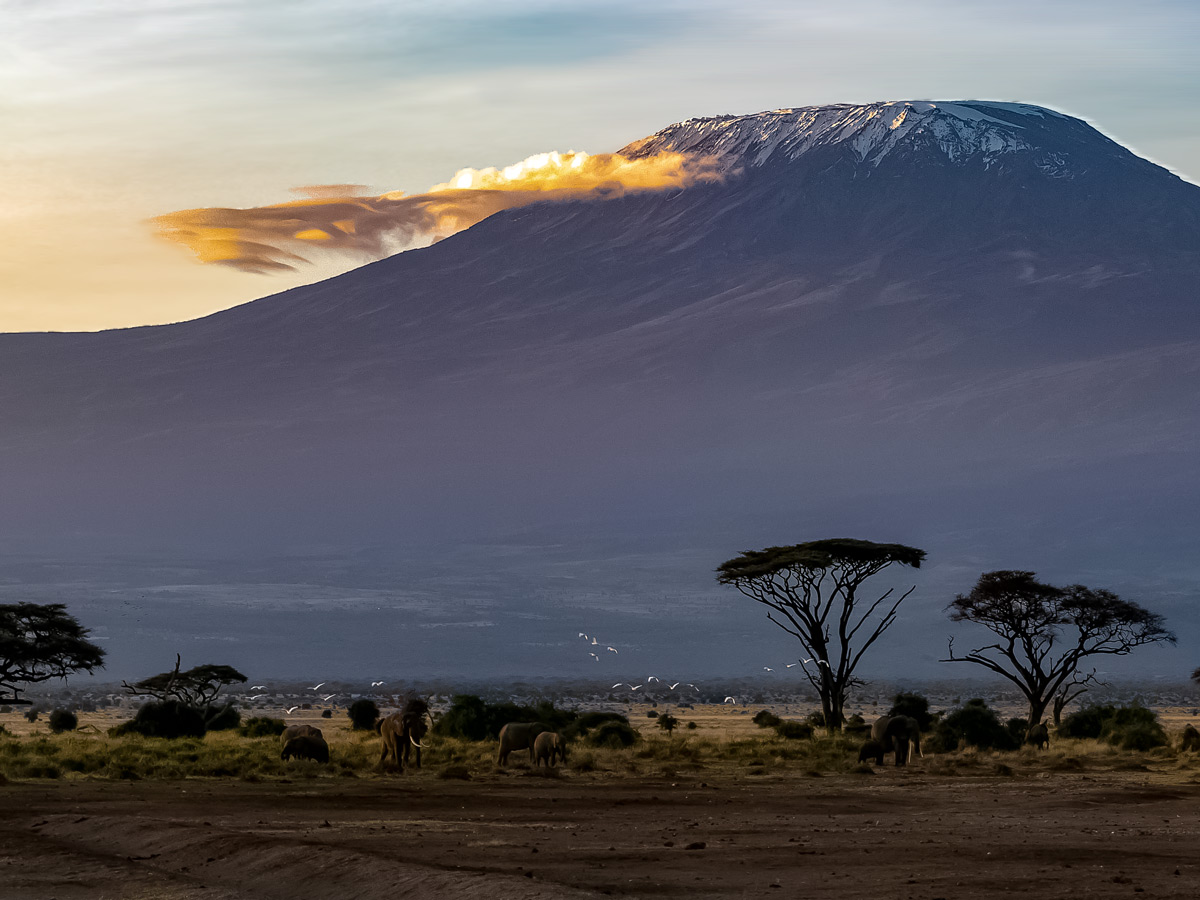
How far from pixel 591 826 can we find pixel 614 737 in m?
23.0

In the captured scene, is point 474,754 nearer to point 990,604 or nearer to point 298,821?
point 298,821

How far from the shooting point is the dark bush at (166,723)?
172 feet

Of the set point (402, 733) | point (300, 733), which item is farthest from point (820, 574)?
point (300, 733)

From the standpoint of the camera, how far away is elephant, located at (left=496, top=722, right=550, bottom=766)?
1540 inches

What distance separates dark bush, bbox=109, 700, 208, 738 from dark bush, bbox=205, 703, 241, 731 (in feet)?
9.07

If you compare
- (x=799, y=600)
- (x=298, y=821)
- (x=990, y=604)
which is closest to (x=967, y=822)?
(x=298, y=821)

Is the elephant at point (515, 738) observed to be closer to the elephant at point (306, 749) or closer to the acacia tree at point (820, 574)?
the elephant at point (306, 749)

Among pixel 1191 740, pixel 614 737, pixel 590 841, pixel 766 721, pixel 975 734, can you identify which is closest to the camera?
pixel 590 841

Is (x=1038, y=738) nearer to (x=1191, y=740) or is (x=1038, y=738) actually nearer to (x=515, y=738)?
(x=1191, y=740)

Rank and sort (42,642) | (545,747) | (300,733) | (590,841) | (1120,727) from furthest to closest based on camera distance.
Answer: (42,642) → (1120,727) → (300,733) → (545,747) → (590,841)

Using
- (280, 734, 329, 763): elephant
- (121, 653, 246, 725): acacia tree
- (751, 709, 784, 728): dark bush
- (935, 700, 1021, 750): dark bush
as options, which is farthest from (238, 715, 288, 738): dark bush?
(935, 700, 1021, 750): dark bush

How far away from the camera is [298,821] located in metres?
26.8

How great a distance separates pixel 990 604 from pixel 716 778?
26.6m

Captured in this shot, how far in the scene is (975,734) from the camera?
4725 centimetres
